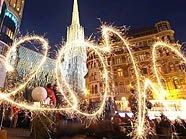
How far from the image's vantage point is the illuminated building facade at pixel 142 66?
112 ft

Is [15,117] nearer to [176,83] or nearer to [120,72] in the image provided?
[176,83]

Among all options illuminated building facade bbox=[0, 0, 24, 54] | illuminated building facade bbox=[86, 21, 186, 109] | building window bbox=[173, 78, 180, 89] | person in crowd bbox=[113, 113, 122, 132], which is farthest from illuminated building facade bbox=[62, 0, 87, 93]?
person in crowd bbox=[113, 113, 122, 132]

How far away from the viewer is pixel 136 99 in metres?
9.48

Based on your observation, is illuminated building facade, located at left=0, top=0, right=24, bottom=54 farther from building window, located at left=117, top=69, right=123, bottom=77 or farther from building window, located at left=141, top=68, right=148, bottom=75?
building window, located at left=141, top=68, right=148, bottom=75

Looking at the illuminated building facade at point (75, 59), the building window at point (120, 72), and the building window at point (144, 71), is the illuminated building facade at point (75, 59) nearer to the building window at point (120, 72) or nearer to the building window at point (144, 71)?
the building window at point (120, 72)

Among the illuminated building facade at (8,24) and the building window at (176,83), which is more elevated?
the illuminated building facade at (8,24)

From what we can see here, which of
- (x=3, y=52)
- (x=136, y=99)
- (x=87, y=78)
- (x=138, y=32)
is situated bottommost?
(x=136, y=99)

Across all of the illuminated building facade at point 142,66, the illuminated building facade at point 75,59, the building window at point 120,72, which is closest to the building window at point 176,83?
the illuminated building facade at point 142,66

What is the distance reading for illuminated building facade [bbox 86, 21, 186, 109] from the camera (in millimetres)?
34062

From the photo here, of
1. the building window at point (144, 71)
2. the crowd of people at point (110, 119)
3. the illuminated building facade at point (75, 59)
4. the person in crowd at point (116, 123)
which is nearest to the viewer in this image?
the person in crowd at point (116, 123)

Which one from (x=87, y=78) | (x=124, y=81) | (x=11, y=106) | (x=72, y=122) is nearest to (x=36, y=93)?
(x=72, y=122)

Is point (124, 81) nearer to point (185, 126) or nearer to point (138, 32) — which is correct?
point (138, 32)

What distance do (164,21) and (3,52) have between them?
31805 mm

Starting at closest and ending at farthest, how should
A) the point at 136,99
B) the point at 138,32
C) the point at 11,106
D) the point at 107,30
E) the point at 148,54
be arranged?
the point at 136,99
the point at 11,106
the point at 107,30
the point at 148,54
the point at 138,32
